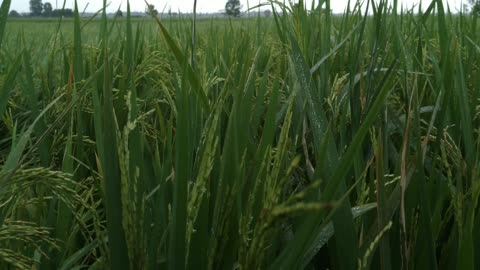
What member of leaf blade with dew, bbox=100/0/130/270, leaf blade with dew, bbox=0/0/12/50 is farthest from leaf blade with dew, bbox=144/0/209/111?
leaf blade with dew, bbox=0/0/12/50

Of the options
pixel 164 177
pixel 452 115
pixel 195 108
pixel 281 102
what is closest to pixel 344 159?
pixel 164 177

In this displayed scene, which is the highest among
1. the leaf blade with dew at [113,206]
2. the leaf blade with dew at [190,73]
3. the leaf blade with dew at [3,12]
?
the leaf blade with dew at [3,12]

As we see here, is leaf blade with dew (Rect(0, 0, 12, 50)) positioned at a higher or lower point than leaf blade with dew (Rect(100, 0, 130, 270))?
higher

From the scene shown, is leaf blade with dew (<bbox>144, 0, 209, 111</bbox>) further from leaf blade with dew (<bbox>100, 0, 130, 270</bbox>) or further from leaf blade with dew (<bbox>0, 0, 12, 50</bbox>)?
leaf blade with dew (<bbox>0, 0, 12, 50</bbox>)

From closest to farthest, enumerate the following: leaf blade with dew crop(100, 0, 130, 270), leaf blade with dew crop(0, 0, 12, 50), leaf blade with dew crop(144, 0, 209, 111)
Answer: leaf blade with dew crop(100, 0, 130, 270)
leaf blade with dew crop(144, 0, 209, 111)
leaf blade with dew crop(0, 0, 12, 50)

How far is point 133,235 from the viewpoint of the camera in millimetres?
450

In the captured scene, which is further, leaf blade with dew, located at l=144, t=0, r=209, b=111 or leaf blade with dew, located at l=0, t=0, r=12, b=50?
leaf blade with dew, located at l=0, t=0, r=12, b=50

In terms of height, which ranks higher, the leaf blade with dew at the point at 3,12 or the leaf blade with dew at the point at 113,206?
the leaf blade with dew at the point at 3,12

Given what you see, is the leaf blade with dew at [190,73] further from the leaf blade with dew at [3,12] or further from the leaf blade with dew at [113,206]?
the leaf blade with dew at [3,12]

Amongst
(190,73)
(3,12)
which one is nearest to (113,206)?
(190,73)

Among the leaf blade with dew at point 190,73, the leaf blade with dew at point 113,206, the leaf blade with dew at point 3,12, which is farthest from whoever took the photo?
the leaf blade with dew at point 3,12

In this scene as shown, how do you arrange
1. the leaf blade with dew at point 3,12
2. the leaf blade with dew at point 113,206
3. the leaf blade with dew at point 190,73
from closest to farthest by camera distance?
the leaf blade with dew at point 113,206 < the leaf blade with dew at point 190,73 < the leaf blade with dew at point 3,12

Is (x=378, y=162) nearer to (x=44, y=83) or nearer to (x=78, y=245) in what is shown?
(x=78, y=245)

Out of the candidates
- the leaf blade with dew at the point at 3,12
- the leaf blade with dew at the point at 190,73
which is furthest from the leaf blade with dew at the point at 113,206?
the leaf blade with dew at the point at 3,12
